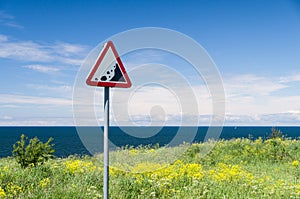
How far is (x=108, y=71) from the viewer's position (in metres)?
5.16

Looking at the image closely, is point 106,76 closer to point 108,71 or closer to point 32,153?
point 108,71

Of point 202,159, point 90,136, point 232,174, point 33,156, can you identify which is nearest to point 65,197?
point 90,136

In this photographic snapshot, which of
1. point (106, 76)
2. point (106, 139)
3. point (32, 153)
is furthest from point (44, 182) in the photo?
point (106, 76)

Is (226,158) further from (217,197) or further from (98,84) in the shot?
(98,84)

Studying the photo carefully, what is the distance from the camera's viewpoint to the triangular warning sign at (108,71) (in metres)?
5.11

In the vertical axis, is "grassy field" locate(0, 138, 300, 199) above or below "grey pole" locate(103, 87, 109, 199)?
below

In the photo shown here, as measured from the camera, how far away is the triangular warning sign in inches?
201

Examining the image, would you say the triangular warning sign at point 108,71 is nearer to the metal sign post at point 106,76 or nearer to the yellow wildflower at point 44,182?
the metal sign post at point 106,76

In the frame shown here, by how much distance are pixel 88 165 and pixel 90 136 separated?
3166mm

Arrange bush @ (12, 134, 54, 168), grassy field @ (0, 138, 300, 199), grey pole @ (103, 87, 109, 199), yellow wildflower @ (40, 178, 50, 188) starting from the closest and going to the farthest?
grey pole @ (103, 87, 109, 199), grassy field @ (0, 138, 300, 199), yellow wildflower @ (40, 178, 50, 188), bush @ (12, 134, 54, 168)

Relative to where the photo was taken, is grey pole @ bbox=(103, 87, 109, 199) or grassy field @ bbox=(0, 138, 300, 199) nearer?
grey pole @ bbox=(103, 87, 109, 199)

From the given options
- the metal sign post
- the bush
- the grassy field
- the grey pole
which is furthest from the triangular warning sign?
the bush

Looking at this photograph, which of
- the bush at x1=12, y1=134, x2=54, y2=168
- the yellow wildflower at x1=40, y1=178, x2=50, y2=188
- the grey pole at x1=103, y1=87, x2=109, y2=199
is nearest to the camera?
the grey pole at x1=103, y1=87, x2=109, y2=199

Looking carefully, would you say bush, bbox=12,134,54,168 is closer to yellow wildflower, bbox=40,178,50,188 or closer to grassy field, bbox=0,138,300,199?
grassy field, bbox=0,138,300,199
